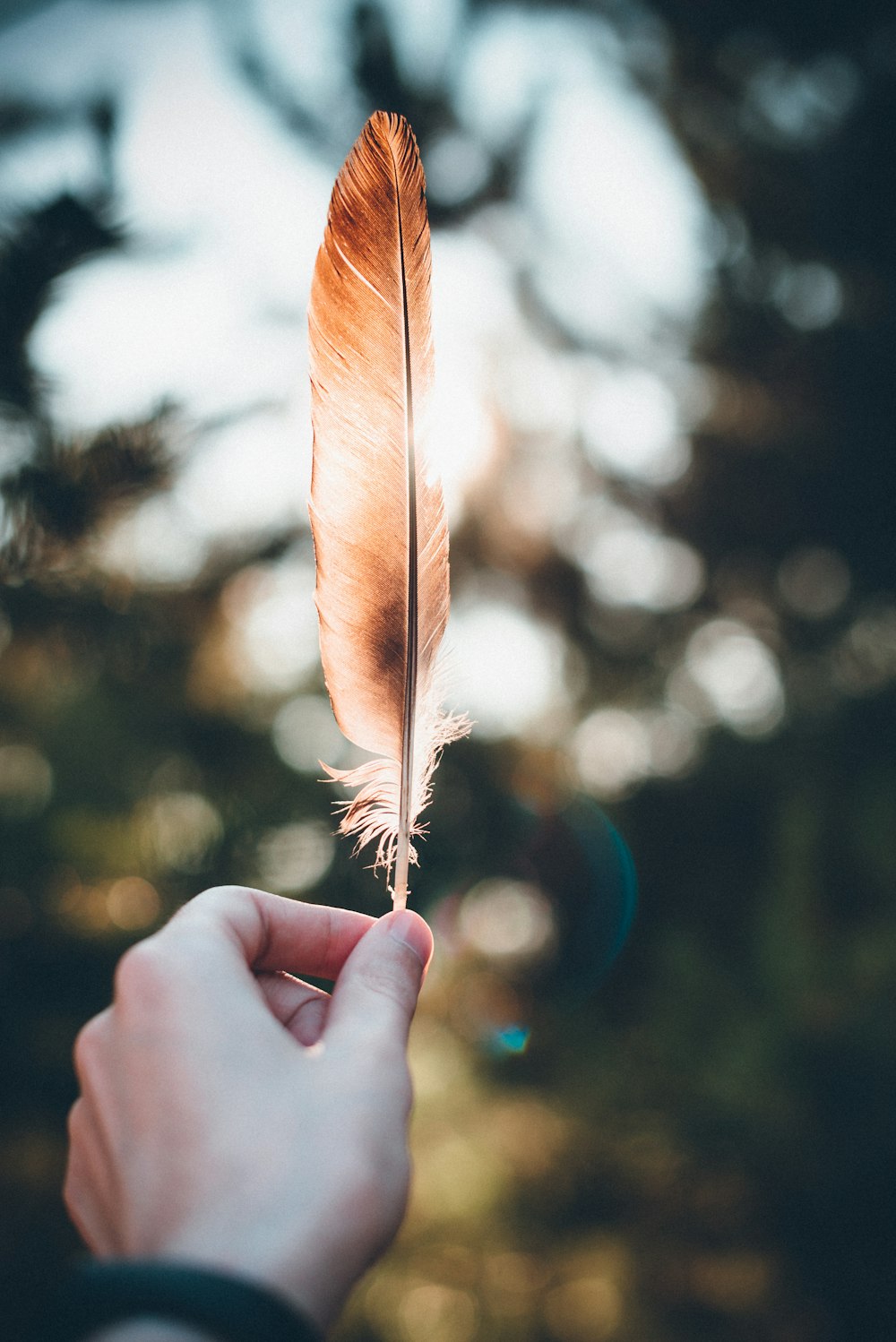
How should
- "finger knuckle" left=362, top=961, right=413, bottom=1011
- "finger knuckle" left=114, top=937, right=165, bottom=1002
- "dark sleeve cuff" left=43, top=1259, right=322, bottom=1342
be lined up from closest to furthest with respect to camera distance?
1. "dark sleeve cuff" left=43, top=1259, right=322, bottom=1342
2. "finger knuckle" left=114, top=937, right=165, bottom=1002
3. "finger knuckle" left=362, top=961, right=413, bottom=1011

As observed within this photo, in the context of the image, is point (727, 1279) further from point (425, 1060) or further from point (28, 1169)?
point (28, 1169)

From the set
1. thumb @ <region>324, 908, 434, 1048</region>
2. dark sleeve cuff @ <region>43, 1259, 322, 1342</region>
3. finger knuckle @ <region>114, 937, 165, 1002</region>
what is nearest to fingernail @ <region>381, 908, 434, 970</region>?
thumb @ <region>324, 908, 434, 1048</region>

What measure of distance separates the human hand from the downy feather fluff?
28 centimetres

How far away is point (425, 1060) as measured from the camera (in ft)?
7.62

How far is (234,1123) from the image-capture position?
0.61m

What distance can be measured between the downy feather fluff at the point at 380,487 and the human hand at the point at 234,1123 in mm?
281

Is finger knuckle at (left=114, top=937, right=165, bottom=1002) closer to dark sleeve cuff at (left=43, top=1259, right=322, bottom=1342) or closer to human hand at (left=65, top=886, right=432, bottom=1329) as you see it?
human hand at (left=65, top=886, right=432, bottom=1329)

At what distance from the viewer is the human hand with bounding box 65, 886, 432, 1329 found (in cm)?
56

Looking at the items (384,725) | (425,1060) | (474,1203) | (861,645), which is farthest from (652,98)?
(474,1203)

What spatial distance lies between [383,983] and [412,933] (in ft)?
0.30

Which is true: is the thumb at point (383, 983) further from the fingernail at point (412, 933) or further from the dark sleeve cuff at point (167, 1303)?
the dark sleeve cuff at point (167, 1303)

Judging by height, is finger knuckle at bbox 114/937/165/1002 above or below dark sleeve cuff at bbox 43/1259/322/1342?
above

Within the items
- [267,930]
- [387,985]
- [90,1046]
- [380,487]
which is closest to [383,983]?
[387,985]

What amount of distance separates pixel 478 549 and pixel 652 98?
1443mm
